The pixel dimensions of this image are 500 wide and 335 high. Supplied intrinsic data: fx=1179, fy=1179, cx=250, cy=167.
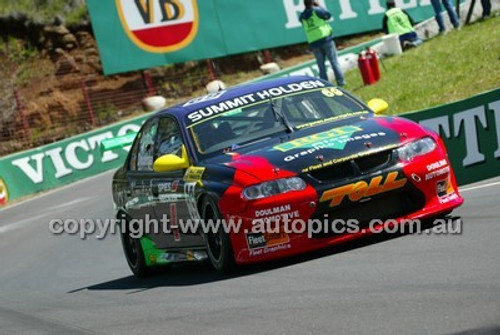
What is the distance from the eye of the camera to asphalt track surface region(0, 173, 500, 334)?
19.4ft

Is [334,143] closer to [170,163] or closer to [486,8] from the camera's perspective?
[170,163]

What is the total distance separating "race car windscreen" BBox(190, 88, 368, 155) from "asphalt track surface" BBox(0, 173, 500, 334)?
111 centimetres

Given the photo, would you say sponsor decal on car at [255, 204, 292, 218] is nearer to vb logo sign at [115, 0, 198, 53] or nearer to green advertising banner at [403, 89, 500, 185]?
green advertising banner at [403, 89, 500, 185]

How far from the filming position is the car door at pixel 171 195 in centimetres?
945

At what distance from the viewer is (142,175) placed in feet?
34.4

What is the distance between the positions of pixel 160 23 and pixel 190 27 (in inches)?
31.2

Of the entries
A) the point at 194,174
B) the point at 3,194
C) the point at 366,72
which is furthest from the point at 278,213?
the point at 3,194

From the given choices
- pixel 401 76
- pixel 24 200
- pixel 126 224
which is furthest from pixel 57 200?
pixel 126 224

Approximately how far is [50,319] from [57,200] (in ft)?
47.2

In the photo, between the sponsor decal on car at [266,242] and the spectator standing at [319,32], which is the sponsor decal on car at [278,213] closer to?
the sponsor decal on car at [266,242]

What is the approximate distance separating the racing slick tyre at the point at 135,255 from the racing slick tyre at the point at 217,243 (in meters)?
1.97

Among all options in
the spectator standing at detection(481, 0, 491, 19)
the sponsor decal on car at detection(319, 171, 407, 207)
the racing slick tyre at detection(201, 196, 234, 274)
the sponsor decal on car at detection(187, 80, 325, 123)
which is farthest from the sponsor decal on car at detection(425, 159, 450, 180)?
the spectator standing at detection(481, 0, 491, 19)

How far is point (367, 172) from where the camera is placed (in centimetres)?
848

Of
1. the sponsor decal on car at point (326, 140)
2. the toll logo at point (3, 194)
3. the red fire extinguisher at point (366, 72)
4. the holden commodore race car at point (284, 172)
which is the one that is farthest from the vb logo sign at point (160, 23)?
the sponsor decal on car at point (326, 140)
